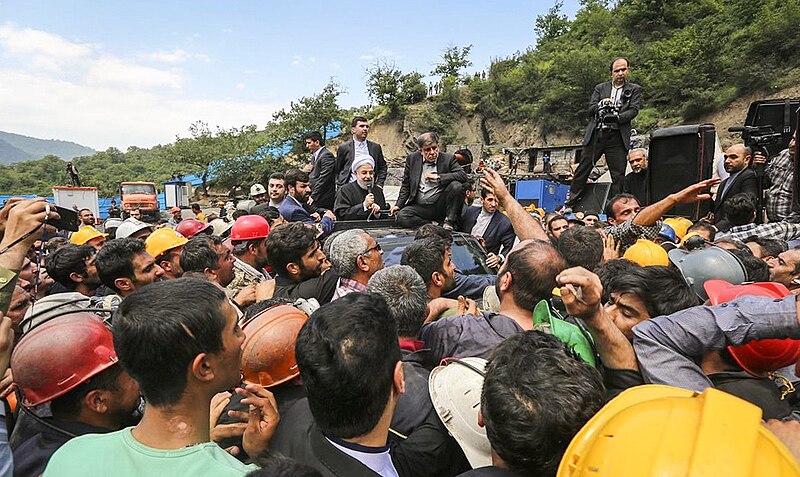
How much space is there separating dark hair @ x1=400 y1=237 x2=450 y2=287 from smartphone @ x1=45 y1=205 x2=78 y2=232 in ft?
6.79

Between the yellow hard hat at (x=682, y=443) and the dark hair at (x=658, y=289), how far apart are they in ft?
3.69

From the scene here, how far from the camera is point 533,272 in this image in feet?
7.77

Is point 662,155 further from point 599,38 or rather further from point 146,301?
point 599,38

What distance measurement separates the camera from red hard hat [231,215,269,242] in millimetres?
4383

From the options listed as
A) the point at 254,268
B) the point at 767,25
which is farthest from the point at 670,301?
the point at 767,25

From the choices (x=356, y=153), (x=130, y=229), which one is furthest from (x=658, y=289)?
(x=130, y=229)

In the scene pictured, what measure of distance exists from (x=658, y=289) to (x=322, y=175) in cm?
574

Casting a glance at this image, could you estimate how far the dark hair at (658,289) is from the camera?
6.99 ft

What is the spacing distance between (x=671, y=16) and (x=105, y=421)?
4069 cm

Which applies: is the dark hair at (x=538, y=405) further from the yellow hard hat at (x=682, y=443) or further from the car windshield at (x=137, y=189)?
the car windshield at (x=137, y=189)

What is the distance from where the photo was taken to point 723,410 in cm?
103

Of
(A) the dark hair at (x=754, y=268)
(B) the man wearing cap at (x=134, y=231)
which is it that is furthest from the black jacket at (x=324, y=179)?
(A) the dark hair at (x=754, y=268)

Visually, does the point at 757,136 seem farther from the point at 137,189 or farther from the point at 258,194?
the point at 137,189

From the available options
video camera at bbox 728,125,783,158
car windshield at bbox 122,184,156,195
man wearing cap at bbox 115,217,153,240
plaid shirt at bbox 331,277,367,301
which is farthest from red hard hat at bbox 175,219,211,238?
car windshield at bbox 122,184,156,195
